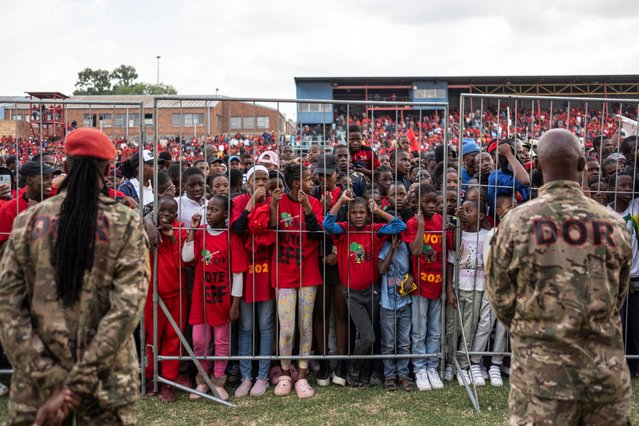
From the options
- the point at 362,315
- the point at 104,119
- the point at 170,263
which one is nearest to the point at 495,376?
the point at 362,315

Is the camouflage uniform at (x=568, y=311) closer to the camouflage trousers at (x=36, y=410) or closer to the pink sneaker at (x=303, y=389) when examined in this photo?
the camouflage trousers at (x=36, y=410)

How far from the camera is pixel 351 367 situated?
5797 millimetres

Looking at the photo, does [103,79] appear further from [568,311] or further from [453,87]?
[568,311]

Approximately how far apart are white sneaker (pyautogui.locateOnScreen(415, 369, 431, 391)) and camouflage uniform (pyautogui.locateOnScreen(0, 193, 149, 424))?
3270mm

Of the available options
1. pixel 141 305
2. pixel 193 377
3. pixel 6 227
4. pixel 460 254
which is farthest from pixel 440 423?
pixel 6 227

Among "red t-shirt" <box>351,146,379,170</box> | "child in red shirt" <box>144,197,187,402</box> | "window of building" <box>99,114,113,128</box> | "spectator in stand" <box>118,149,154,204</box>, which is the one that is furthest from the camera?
"red t-shirt" <box>351,146,379,170</box>

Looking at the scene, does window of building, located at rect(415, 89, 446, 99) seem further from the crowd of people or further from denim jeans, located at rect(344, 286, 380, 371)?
denim jeans, located at rect(344, 286, 380, 371)

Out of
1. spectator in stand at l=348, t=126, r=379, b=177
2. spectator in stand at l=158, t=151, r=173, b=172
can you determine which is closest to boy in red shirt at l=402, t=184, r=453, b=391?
spectator in stand at l=348, t=126, r=379, b=177

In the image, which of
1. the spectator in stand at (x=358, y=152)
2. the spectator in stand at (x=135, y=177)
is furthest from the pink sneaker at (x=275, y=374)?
the spectator in stand at (x=358, y=152)

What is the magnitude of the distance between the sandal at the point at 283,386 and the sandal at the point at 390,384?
2.88ft

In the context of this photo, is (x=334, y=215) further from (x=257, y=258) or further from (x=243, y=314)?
(x=243, y=314)

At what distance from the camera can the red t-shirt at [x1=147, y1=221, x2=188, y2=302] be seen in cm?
558

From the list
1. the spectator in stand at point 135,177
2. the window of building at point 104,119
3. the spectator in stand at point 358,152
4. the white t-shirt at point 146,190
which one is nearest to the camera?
the window of building at point 104,119

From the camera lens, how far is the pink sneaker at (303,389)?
18.0 feet
